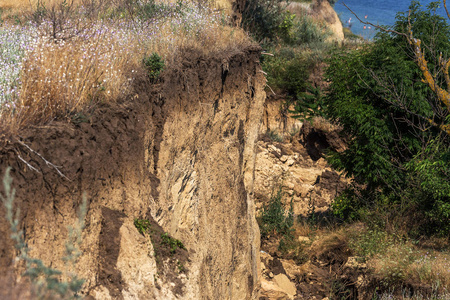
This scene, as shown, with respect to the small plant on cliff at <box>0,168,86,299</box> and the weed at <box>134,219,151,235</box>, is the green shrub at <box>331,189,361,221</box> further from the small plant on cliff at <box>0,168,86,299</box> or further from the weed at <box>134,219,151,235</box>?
the small plant on cliff at <box>0,168,86,299</box>

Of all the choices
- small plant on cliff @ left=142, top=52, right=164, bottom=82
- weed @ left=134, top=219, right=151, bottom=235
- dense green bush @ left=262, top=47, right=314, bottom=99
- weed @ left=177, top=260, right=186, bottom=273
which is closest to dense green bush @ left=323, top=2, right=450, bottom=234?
dense green bush @ left=262, top=47, right=314, bottom=99

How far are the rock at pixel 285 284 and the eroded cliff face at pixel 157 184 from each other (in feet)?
4.77

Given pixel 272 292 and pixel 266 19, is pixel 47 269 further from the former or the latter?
pixel 266 19

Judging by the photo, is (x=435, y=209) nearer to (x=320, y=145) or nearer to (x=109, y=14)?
(x=320, y=145)

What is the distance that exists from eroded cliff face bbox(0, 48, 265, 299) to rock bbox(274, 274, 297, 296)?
1455mm

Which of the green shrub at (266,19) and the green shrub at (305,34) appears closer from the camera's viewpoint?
the green shrub at (266,19)

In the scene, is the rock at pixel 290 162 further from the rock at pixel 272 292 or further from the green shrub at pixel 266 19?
the rock at pixel 272 292

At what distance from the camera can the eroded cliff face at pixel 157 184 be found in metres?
3.02

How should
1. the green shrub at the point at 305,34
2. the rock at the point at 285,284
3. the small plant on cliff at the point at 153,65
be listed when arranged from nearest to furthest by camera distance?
the small plant on cliff at the point at 153,65
the rock at the point at 285,284
the green shrub at the point at 305,34

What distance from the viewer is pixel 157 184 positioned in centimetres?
476

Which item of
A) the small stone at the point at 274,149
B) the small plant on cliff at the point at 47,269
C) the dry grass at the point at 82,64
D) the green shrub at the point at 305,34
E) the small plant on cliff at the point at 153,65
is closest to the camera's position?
the small plant on cliff at the point at 47,269

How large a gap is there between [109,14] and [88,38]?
2.19 m

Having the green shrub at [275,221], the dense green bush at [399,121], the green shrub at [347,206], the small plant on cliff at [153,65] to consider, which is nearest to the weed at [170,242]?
the small plant on cliff at [153,65]

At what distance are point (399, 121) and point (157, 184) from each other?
815 centimetres
